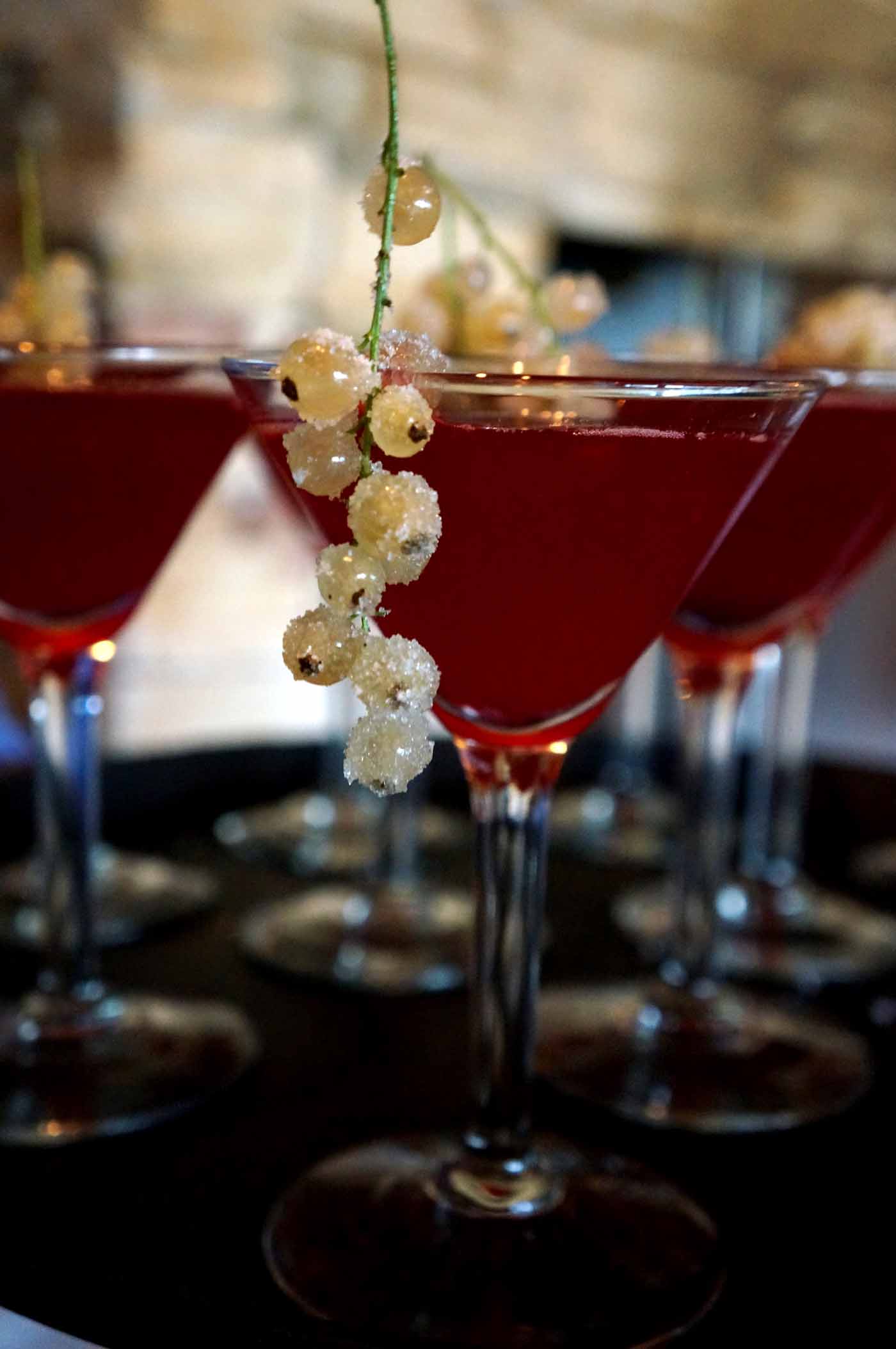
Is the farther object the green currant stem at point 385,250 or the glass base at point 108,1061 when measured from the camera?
the glass base at point 108,1061

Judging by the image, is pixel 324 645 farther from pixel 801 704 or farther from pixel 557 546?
pixel 801 704

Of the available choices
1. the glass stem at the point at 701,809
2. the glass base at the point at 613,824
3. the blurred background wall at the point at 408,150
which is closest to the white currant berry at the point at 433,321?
the glass stem at the point at 701,809

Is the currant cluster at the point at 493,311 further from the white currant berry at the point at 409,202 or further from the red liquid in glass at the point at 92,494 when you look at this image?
the white currant berry at the point at 409,202

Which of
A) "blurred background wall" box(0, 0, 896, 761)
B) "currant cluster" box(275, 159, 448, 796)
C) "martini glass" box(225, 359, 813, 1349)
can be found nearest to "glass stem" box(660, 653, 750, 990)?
"martini glass" box(225, 359, 813, 1349)

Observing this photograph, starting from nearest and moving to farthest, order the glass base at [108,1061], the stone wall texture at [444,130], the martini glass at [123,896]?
1. the glass base at [108,1061]
2. the martini glass at [123,896]
3. the stone wall texture at [444,130]

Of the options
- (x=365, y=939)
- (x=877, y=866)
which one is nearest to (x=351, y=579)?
(x=365, y=939)
